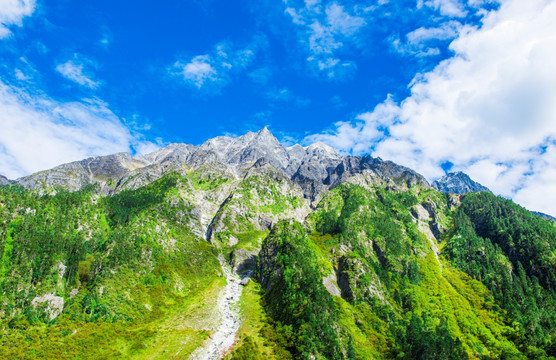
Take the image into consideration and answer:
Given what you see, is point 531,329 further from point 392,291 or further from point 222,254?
point 222,254

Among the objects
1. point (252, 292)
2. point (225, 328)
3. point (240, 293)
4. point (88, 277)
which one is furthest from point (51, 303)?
point (252, 292)

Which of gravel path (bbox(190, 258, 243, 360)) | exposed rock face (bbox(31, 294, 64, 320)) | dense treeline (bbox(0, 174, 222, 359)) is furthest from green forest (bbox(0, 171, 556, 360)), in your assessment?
gravel path (bbox(190, 258, 243, 360))

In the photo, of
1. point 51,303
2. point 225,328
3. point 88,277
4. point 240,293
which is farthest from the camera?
point 240,293

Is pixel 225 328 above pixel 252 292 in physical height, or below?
below

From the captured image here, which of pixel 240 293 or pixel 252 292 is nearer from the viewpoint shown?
pixel 252 292

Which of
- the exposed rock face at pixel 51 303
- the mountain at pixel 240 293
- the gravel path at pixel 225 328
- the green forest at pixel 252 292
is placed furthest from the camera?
the exposed rock face at pixel 51 303

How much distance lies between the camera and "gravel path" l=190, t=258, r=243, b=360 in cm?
8112

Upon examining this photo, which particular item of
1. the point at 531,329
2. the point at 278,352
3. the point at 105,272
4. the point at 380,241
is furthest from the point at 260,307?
the point at 531,329

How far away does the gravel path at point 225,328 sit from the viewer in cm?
8112

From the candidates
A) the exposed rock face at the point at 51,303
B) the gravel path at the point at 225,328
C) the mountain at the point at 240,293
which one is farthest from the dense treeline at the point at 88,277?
the gravel path at the point at 225,328

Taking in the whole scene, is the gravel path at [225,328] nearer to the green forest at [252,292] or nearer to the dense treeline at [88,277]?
the green forest at [252,292]

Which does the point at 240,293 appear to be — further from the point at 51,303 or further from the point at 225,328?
the point at 51,303

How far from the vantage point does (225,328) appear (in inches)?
3858

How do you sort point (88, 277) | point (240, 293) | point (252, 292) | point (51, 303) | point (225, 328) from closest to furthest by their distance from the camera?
point (51, 303) → point (225, 328) → point (88, 277) → point (252, 292) → point (240, 293)
